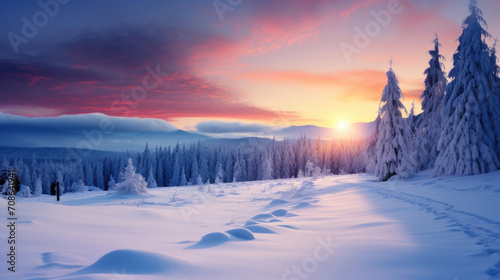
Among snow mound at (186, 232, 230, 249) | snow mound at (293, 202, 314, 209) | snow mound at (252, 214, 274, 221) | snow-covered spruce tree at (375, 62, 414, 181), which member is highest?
snow-covered spruce tree at (375, 62, 414, 181)

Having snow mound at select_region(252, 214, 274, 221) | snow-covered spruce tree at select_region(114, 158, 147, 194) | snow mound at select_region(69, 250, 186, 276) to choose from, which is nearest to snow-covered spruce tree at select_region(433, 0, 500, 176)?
snow mound at select_region(252, 214, 274, 221)

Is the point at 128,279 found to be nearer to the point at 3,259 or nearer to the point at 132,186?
the point at 3,259

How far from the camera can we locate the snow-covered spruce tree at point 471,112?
16.4 m

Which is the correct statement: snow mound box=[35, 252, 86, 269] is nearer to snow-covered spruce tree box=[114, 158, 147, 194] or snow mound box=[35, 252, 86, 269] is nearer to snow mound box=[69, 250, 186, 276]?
snow mound box=[69, 250, 186, 276]

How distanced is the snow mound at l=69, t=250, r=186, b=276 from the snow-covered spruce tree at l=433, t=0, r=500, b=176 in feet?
65.5

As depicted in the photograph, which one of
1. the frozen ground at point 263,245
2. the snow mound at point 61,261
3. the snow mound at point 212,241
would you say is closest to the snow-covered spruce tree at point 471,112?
the frozen ground at point 263,245

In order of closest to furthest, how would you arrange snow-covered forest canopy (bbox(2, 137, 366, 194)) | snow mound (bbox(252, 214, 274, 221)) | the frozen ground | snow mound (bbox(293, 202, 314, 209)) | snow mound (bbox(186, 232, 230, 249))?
the frozen ground, snow mound (bbox(186, 232, 230, 249)), snow mound (bbox(252, 214, 274, 221)), snow mound (bbox(293, 202, 314, 209)), snow-covered forest canopy (bbox(2, 137, 366, 194))

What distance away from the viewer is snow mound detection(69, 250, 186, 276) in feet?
10.8

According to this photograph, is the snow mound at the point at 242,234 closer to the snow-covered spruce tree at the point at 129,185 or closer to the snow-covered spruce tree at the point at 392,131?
the snow-covered spruce tree at the point at 129,185

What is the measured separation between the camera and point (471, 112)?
56.6 feet

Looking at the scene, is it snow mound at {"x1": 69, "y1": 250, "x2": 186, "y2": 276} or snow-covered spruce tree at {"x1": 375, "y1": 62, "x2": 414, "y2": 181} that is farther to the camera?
snow-covered spruce tree at {"x1": 375, "y1": 62, "x2": 414, "y2": 181}

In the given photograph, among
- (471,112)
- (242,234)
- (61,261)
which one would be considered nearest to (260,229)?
(242,234)

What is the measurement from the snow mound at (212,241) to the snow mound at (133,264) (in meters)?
1.54

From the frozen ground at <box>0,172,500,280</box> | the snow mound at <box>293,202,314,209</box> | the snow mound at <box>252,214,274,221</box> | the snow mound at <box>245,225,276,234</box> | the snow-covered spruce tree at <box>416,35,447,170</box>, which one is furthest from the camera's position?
the snow-covered spruce tree at <box>416,35,447,170</box>
